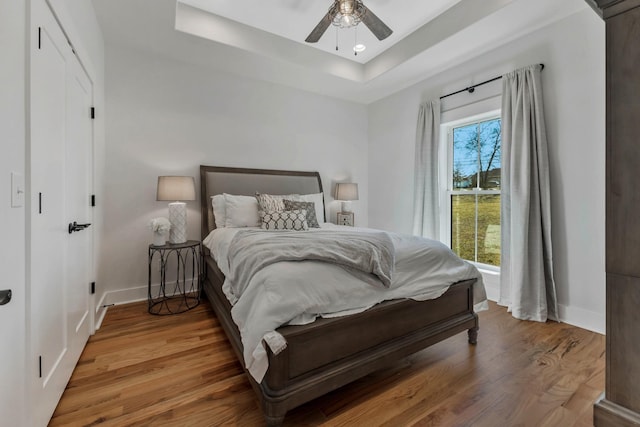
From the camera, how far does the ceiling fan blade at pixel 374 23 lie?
88.9 inches

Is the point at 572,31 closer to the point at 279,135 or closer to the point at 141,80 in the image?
the point at 279,135

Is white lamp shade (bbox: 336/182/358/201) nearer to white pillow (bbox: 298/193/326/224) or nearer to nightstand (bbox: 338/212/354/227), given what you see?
nightstand (bbox: 338/212/354/227)

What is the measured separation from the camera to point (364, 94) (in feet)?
14.2

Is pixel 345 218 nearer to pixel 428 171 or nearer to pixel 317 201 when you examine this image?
pixel 317 201

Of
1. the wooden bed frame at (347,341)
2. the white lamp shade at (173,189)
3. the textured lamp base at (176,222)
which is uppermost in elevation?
the white lamp shade at (173,189)

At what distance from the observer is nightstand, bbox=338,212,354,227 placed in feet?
13.5

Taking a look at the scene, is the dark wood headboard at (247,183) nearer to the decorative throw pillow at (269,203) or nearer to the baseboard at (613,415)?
the decorative throw pillow at (269,203)

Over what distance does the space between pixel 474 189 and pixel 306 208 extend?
2004 mm

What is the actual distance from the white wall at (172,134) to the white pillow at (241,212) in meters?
0.53

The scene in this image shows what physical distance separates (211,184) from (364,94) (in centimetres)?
263

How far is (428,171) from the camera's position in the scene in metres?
3.62

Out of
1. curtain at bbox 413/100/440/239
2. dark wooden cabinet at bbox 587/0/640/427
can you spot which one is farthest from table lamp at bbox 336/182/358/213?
dark wooden cabinet at bbox 587/0/640/427

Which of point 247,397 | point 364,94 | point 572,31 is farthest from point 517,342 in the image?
point 364,94

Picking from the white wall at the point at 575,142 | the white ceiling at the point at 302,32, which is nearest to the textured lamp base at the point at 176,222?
the white ceiling at the point at 302,32
